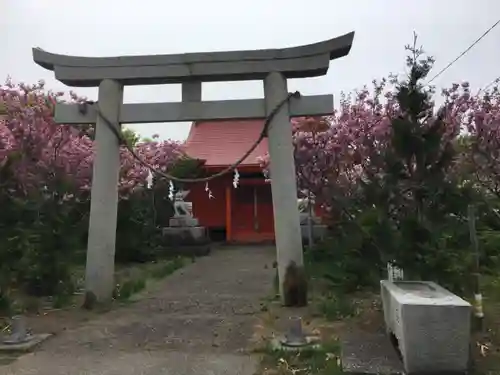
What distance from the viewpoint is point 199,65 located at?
9.23 metres

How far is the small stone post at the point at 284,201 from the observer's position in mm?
8797

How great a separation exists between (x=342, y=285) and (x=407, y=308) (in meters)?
5.19

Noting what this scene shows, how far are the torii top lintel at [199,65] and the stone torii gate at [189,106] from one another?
1cm

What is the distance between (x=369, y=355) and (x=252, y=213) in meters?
20.2

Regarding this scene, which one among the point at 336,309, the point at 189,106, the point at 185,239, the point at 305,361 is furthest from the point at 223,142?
the point at 305,361

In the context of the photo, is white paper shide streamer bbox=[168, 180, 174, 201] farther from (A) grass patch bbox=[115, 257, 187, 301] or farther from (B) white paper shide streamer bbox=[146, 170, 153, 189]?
(A) grass patch bbox=[115, 257, 187, 301]

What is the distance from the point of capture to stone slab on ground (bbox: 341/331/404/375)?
514 cm

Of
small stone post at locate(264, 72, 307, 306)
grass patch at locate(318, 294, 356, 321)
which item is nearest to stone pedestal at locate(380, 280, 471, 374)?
grass patch at locate(318, 294, 356, 321)

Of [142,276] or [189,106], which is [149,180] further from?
[189,106]

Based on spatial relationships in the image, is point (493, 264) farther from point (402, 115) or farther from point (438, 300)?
point (438, 300)

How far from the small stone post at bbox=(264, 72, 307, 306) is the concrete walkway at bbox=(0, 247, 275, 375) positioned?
2.22 feet

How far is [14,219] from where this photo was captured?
8742mm

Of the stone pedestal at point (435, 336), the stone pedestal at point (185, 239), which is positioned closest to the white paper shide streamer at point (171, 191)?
the stone pedestal at point (185, 239)

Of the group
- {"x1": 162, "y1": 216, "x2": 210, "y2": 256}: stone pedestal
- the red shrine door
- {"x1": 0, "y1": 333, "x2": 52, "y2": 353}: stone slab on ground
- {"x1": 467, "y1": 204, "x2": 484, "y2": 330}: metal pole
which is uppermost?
the red shrine door
